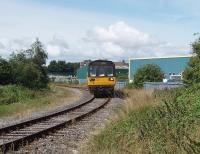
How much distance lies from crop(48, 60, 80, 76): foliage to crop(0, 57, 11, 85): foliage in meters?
126

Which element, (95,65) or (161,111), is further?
(95,65)

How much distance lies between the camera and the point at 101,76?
142 ft

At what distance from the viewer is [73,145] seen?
46.4ft

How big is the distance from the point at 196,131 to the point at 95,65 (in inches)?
1283

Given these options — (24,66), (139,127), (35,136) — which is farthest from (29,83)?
(139,127)

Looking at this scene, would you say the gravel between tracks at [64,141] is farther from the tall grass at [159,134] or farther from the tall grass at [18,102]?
the tall grass at [18,102]

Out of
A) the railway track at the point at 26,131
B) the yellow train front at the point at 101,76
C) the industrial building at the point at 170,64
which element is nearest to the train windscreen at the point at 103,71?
the yellow train front at the point at 101,76

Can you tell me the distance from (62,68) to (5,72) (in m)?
130

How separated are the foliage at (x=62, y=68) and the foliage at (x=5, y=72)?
12569 cm

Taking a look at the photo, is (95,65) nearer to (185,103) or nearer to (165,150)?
(185,103)

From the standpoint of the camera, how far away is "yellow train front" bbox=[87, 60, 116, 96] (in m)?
43.0

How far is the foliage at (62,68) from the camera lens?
175125 mm

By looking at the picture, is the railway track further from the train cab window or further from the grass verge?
the train cab window

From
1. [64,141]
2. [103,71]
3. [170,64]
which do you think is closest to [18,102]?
[103,71]
